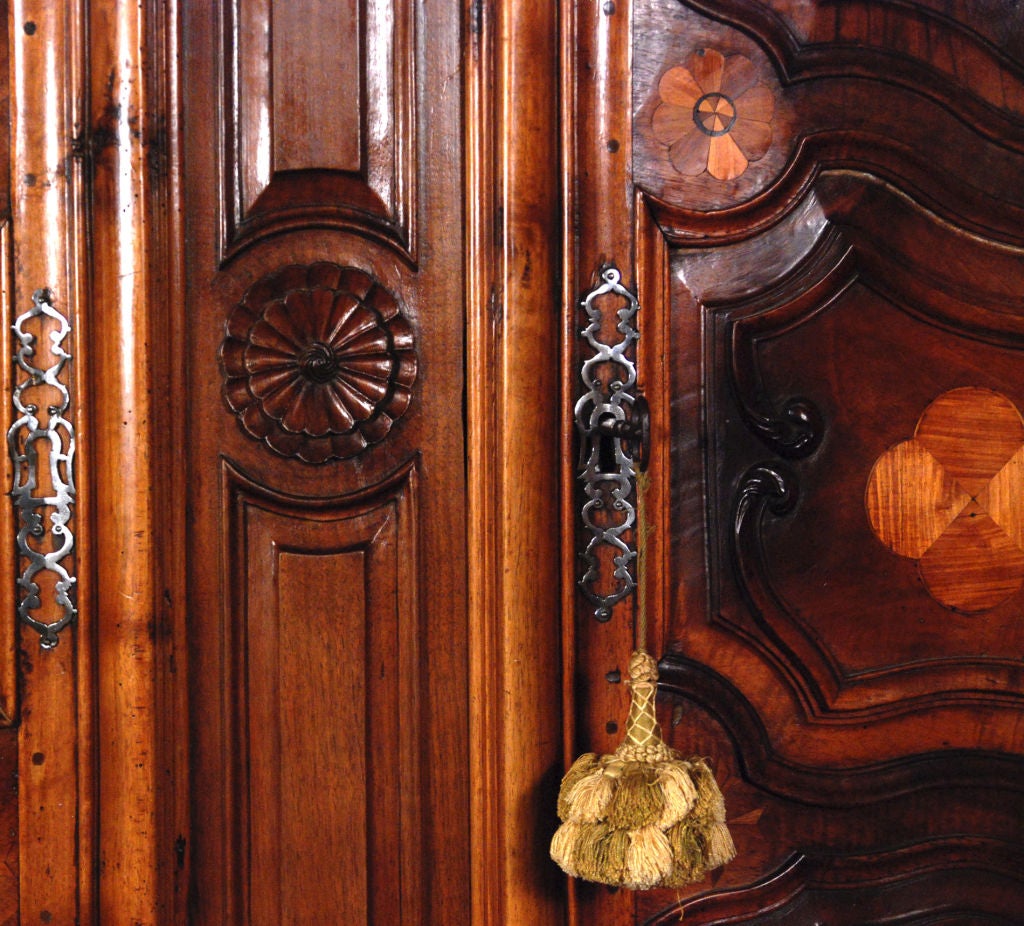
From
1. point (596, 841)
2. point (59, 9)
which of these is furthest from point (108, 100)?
point (596, 841)

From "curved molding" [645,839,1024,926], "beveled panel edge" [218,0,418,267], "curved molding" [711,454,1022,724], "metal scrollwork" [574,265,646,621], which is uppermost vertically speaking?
"beveled panel edge" [218,0,418,267]

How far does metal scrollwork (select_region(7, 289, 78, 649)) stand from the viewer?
32.3 inches

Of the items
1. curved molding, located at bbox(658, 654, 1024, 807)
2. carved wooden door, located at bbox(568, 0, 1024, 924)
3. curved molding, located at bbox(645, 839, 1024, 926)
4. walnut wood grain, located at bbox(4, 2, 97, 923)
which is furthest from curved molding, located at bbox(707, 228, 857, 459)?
walnut wood grain, located at bbox(4, 2, 97, 923)

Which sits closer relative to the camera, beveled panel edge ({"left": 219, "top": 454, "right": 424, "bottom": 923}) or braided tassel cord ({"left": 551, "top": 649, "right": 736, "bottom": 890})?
braided tassel cord ({"left": 551, "top": 649, "right": 736, "bottom": 890})

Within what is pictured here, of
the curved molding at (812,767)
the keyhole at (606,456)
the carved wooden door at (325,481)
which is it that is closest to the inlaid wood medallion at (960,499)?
the curved molding at (812,767)

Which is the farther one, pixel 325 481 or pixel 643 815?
pixel 325 481

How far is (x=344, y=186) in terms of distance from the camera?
84 centimetres

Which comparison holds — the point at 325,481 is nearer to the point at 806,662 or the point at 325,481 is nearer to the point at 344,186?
the point at 344,186

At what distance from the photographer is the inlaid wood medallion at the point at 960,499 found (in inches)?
33.9

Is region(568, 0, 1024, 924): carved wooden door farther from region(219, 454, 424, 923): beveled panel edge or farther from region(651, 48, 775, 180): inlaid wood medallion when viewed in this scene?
region(219, 454, 424, 923): beveled panel edge

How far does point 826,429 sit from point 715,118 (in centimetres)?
32

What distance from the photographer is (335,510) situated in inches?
33.4

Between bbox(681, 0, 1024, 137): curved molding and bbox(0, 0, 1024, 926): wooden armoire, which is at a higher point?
bbox(681, 0, 1024, 137): curved molding

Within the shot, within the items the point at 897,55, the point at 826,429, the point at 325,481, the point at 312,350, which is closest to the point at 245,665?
the point at 325,481
